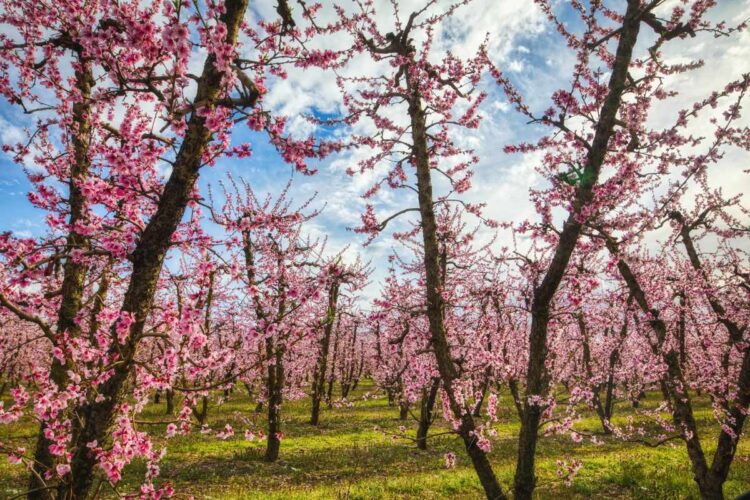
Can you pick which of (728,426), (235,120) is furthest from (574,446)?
(235,120)

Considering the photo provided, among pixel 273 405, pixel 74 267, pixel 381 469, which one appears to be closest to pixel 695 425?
pixel 381 469

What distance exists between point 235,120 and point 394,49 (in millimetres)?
4069

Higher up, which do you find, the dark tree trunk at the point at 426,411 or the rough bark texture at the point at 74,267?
the rough bark texture at the point at 74,267

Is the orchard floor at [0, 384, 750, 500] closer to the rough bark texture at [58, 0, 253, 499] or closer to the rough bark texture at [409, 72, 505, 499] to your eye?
the rough bark texture at [409, 72, 505, 499]

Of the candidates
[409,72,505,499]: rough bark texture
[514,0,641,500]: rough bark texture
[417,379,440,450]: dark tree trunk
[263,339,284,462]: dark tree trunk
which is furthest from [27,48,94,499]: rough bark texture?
[417,379,440,450]: dark tree trunk

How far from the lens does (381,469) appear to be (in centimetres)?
1182

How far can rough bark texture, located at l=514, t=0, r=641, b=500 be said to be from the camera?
5.23m

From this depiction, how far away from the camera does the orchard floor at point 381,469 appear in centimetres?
923

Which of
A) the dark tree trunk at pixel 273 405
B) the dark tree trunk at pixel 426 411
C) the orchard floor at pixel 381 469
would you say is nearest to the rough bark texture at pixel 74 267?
the orchard floor at pixel 381 469

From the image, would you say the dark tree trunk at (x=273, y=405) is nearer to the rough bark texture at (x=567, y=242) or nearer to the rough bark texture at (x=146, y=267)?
the rough bark texture at (x=567, y=242)

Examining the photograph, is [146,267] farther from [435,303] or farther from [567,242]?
[567,242]

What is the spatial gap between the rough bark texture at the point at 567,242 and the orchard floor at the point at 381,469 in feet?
2.71

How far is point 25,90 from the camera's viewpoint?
6418 mm

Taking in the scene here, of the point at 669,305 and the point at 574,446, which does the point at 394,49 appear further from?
the point at 574,446
